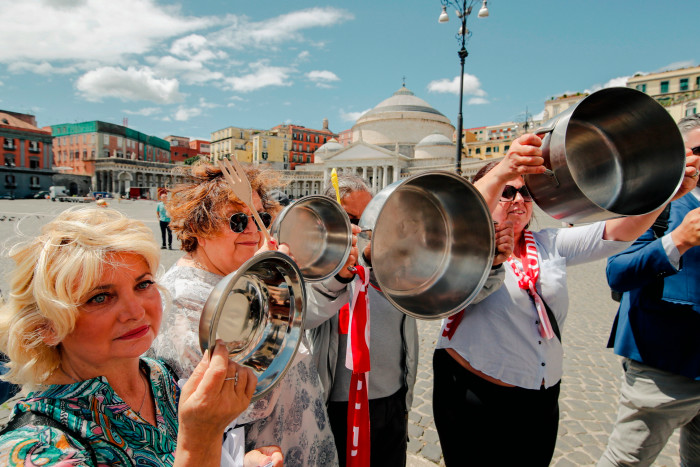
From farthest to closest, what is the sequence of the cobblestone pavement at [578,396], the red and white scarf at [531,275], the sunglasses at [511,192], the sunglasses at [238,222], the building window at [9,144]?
1. the building window at [9,144]
2. the cobblestone pavement at [578,396]
3. the red and white scarf at [531,275]
4. the sunglasses at [511,192]
5. the sunglasses at [238,222]

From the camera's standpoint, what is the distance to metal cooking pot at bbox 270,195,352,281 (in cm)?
138

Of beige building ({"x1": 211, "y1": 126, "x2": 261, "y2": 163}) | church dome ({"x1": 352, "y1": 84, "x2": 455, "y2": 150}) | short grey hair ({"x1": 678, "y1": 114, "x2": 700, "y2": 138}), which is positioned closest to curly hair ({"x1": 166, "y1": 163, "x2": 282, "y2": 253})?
short grey hair ({"x1": 678, "y1": 114, "x2": 700, "y2": 138})

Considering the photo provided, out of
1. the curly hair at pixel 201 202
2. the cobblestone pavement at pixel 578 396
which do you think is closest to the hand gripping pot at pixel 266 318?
the curly hair at pixel 201 202

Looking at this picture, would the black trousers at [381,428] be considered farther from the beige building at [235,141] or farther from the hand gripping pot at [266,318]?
the beige building at [235,141]

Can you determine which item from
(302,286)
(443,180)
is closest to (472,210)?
(443,180)

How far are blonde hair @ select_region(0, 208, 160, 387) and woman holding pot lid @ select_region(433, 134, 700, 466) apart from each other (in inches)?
63.0

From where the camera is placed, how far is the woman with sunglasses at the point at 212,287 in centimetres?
143

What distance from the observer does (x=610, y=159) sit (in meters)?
1.29

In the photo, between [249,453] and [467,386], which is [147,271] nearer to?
[249,453]

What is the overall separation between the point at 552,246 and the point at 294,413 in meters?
1.59

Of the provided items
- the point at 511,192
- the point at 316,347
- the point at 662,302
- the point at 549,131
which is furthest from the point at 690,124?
the point at 316,347

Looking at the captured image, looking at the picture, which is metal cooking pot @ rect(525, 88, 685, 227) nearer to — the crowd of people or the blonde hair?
the crowd of people

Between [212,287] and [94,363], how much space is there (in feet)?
1.79

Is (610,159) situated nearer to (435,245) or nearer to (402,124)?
(435,245)
